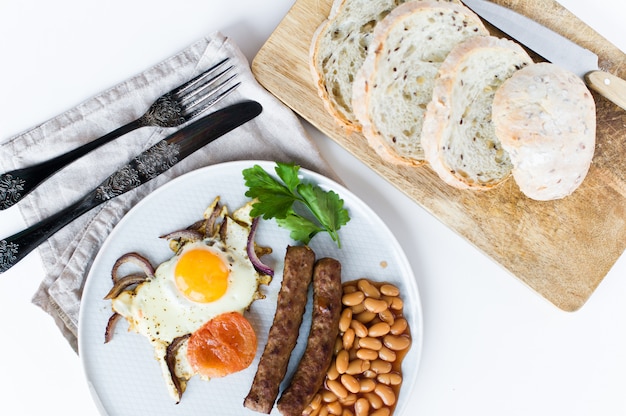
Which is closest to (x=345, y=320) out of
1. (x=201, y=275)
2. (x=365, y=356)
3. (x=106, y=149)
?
(x=365, y=356)

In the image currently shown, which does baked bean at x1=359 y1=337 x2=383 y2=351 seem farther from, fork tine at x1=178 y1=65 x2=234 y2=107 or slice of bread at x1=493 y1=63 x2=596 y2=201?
fork tine at x1=178 y1=65 x2=234 y2=107

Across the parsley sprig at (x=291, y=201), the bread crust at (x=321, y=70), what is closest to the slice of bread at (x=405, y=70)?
the bread crust at (x=321, y=70)

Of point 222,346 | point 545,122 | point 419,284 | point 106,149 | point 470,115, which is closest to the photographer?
point 545,122

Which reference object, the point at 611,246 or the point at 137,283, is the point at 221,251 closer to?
the point at 137,283

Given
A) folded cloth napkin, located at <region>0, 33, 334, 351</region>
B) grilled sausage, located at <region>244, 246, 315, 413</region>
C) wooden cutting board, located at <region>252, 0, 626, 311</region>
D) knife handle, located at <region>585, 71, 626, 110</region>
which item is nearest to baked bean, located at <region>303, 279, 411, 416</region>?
grilled sausage, located at <region>244, 246, 315, 413</region>

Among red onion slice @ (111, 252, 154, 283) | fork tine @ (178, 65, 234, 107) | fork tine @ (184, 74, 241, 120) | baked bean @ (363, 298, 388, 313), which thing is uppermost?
fork tine @ (178, 65, 234, 107)

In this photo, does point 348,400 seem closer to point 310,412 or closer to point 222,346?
point 310,412

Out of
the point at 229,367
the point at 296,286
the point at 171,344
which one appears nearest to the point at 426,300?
the point at 296,286
